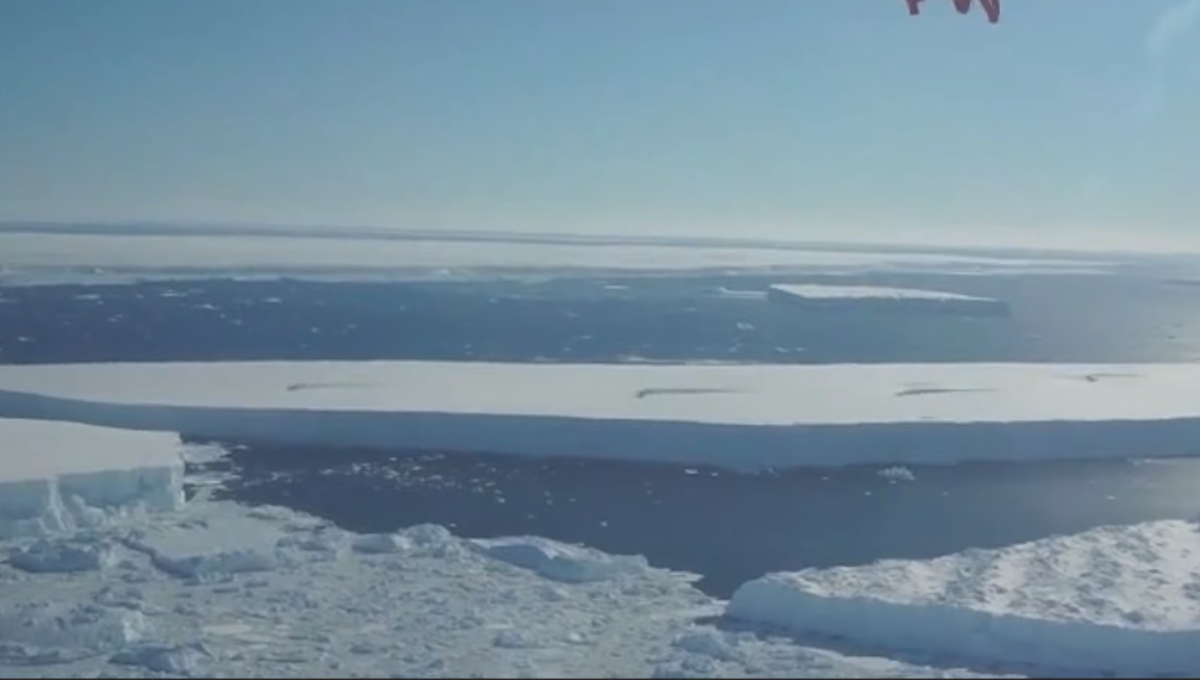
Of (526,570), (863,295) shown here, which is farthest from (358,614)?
(863,295)

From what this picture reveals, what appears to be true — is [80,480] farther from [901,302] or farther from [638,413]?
[901,302]

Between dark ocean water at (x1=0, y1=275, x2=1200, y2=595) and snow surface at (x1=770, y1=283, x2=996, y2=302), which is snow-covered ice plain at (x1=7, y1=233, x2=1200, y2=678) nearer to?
dark ocean water at (x1=0, y1=275, x2=1200, y2=595)

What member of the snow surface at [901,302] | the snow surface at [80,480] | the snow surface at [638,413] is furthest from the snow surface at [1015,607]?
the snow surface at [901,302]

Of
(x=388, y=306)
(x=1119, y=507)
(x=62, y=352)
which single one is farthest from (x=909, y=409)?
(x=388, y=306)

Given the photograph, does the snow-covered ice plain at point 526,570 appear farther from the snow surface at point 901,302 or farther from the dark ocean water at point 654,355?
the snow surface at point 901,302

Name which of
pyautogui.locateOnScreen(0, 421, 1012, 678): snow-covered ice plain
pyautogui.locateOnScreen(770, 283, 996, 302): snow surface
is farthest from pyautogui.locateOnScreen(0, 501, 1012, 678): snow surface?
pyautogui.locateOnScreen(770, 283, 996, 302): snow surface

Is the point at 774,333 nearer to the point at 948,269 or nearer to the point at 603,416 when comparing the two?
the point at 603,416
